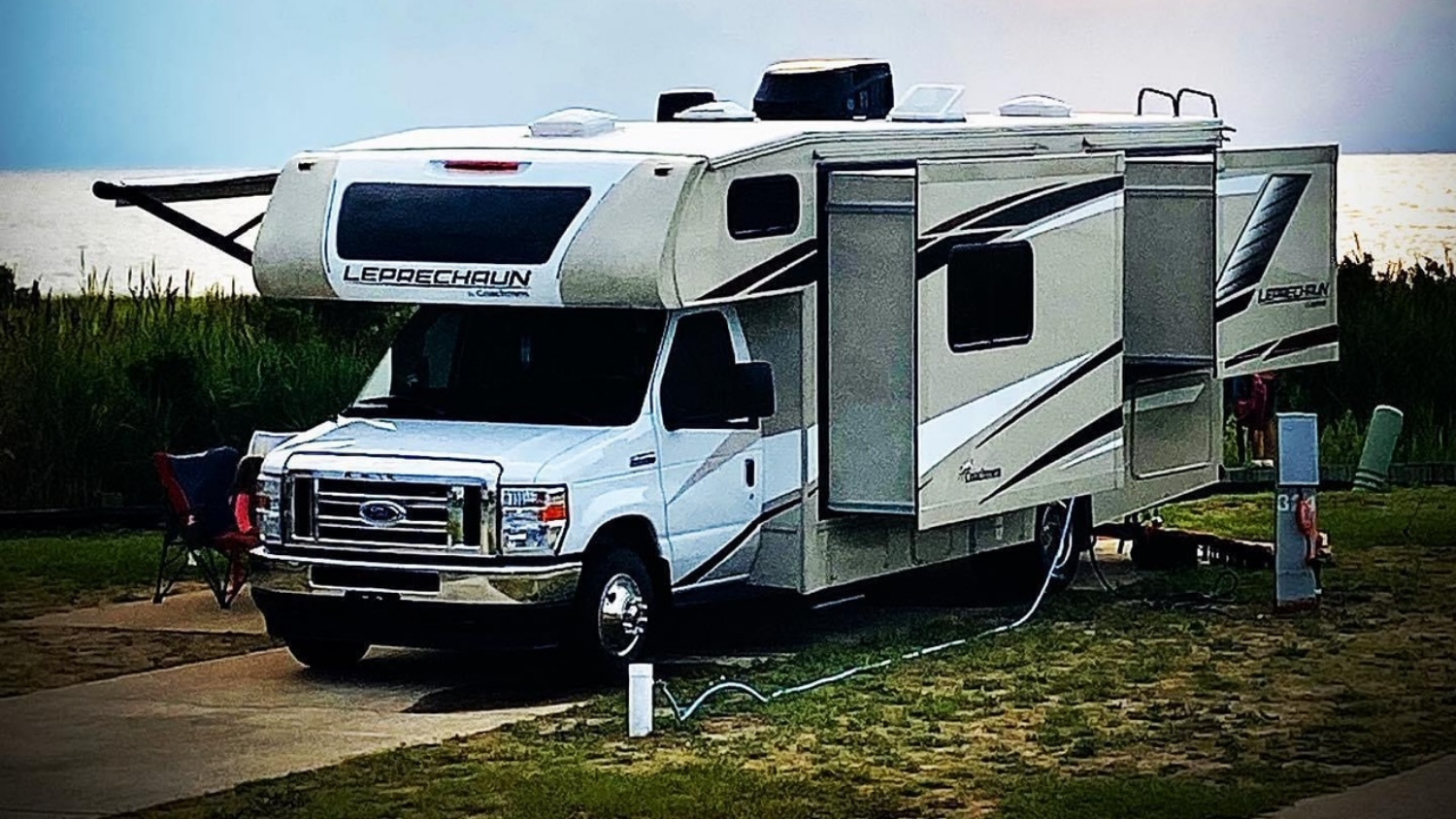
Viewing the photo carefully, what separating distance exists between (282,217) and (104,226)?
18.0m

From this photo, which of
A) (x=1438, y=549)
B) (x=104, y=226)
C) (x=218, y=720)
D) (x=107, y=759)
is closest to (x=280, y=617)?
(x=218, y=720)

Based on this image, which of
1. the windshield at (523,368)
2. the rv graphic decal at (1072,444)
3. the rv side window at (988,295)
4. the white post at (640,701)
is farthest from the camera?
the rv graphic decal at (1072,444)

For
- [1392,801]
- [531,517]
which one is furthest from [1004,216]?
[1392,801]

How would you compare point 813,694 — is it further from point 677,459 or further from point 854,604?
point 854,604

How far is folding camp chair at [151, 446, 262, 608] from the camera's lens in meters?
15.8

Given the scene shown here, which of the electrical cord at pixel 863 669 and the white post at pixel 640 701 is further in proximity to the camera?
the electrical cord at pixel 863 669

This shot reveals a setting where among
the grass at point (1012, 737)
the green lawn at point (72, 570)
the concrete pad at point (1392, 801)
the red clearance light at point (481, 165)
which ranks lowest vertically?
the concrete pad at point (1392, 801)

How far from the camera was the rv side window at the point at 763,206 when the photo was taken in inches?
538

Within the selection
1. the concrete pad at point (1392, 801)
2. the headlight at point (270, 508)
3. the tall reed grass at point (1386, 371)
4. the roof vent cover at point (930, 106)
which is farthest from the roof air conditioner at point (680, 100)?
the tall reed grass at point (1386, 371)

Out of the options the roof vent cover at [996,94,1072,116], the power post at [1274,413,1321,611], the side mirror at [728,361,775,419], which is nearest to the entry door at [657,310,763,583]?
the side mirror at [728,361,775,419]

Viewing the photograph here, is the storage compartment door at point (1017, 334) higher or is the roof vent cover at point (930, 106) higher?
the roof vent cover at point (930, 106)

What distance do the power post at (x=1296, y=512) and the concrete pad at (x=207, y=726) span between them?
14.5 ft

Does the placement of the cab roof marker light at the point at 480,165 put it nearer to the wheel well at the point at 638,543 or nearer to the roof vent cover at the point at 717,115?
the wheel well at the point at 638,543

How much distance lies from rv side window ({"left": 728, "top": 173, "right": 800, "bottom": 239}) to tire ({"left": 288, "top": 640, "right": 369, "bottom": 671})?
2.81 m
